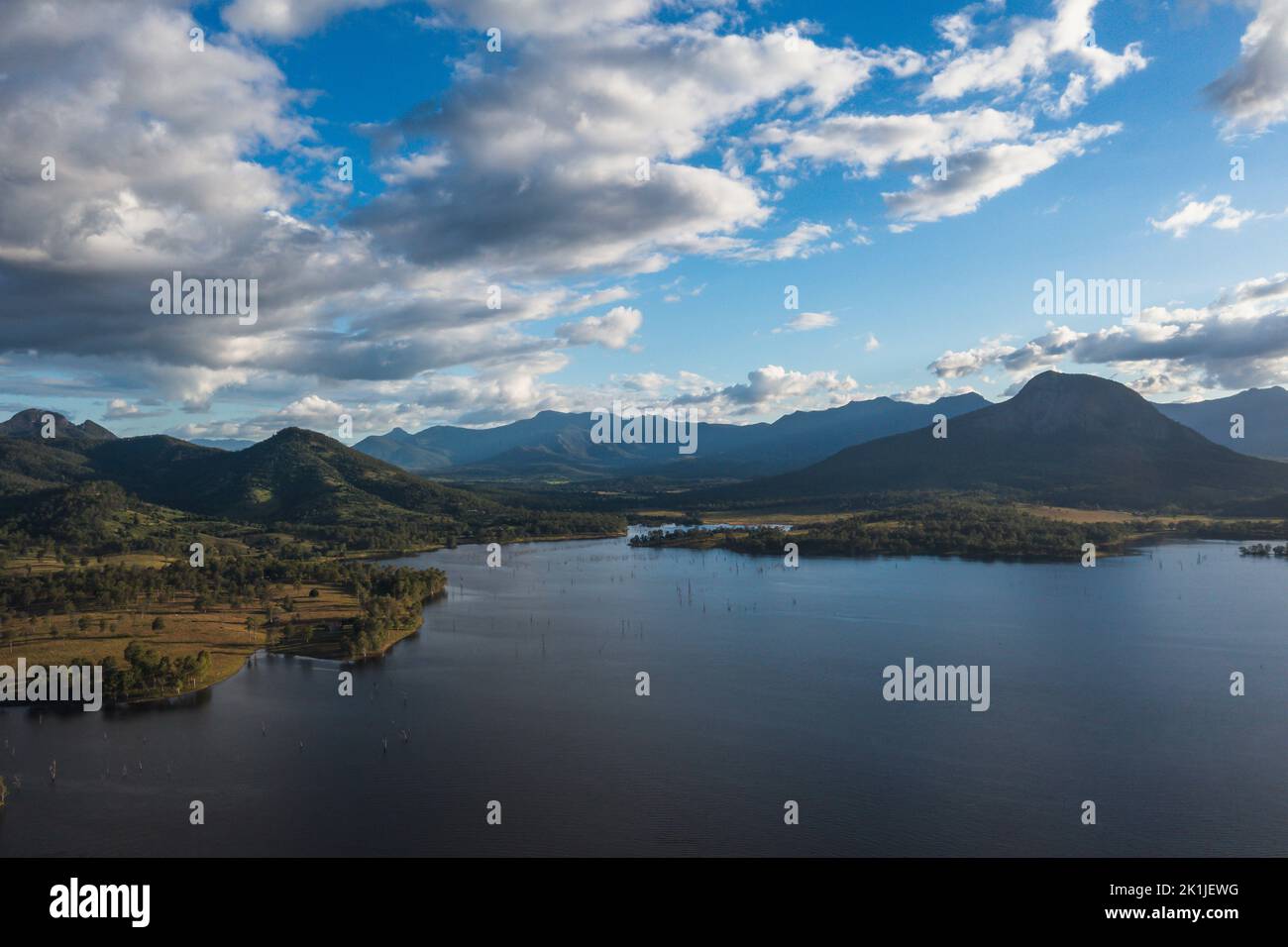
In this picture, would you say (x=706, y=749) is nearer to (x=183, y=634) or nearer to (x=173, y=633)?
(x=183, y=634)

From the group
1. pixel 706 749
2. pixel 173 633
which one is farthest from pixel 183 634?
pixel 706 749

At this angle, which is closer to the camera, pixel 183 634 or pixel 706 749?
pixel 706 749

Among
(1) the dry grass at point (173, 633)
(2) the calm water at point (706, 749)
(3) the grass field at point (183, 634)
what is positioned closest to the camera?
(2) the calm water at point (706, 749)

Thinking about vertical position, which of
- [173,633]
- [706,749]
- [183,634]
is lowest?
[706,749]

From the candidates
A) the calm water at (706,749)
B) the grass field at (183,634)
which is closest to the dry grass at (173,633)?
the grass field at (183,634)

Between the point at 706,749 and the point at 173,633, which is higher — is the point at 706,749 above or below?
below

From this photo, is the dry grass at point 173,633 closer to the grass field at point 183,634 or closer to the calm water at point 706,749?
the grass field at point 183,634
